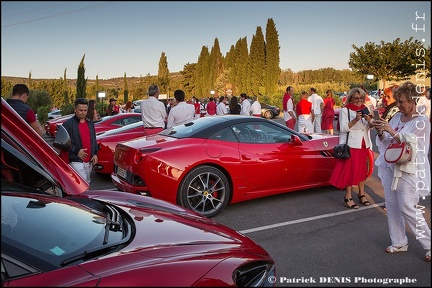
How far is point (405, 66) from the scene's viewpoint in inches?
1040

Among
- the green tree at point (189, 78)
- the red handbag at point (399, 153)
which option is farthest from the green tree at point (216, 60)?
the red handbag at point (399, 153)

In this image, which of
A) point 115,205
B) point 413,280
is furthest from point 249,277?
point 413,280

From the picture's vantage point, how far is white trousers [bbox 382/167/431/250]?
3689 mm

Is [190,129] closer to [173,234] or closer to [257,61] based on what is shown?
[173,234]

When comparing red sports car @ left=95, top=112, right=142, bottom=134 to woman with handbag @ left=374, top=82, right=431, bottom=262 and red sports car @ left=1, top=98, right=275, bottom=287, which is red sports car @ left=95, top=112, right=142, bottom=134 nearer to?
red sports car @ left=1, top=98, right=275, bottom=287

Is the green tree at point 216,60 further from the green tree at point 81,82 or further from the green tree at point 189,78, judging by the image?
the green tree at point 81,82

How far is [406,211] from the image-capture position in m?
3.74

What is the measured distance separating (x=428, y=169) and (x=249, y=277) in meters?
2.25

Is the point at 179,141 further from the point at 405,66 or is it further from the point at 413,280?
the point at 405,66

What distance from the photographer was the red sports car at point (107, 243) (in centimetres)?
191

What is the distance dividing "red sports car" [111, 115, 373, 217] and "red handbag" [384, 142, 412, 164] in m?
2.17

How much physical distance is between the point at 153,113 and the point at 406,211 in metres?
5.51

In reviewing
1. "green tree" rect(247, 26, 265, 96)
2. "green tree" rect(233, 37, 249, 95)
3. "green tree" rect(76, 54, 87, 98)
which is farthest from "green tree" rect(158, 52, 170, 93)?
"green tree" rect(76, 54, 87, 98)

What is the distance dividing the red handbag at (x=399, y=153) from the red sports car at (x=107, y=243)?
1.77m
